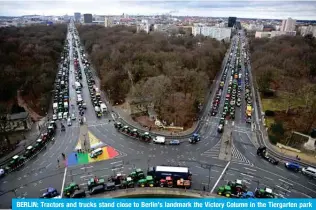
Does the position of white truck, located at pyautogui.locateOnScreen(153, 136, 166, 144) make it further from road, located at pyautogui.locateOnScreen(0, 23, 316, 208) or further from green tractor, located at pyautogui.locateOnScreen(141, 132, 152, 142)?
green tractor, located at pyautogui.locateOnScreen(141, 132, 152, 142)

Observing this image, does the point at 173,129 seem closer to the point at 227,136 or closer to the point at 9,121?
the point at 227,136

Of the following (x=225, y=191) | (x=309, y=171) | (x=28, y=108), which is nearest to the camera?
(x=225, y=191)

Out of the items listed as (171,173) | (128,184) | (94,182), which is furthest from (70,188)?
(171,173)

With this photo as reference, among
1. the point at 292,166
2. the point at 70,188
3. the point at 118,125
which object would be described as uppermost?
the point at 118,125

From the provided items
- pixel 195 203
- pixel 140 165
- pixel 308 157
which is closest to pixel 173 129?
pixel 140 165

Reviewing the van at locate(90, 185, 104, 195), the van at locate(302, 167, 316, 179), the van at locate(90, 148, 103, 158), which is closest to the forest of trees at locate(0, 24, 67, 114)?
the van at locate(90, 148, 103, 158)

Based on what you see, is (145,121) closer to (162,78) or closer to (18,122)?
(162,78)

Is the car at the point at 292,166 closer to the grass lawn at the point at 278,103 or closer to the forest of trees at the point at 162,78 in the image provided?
the forest of trees at the point at 162,78
